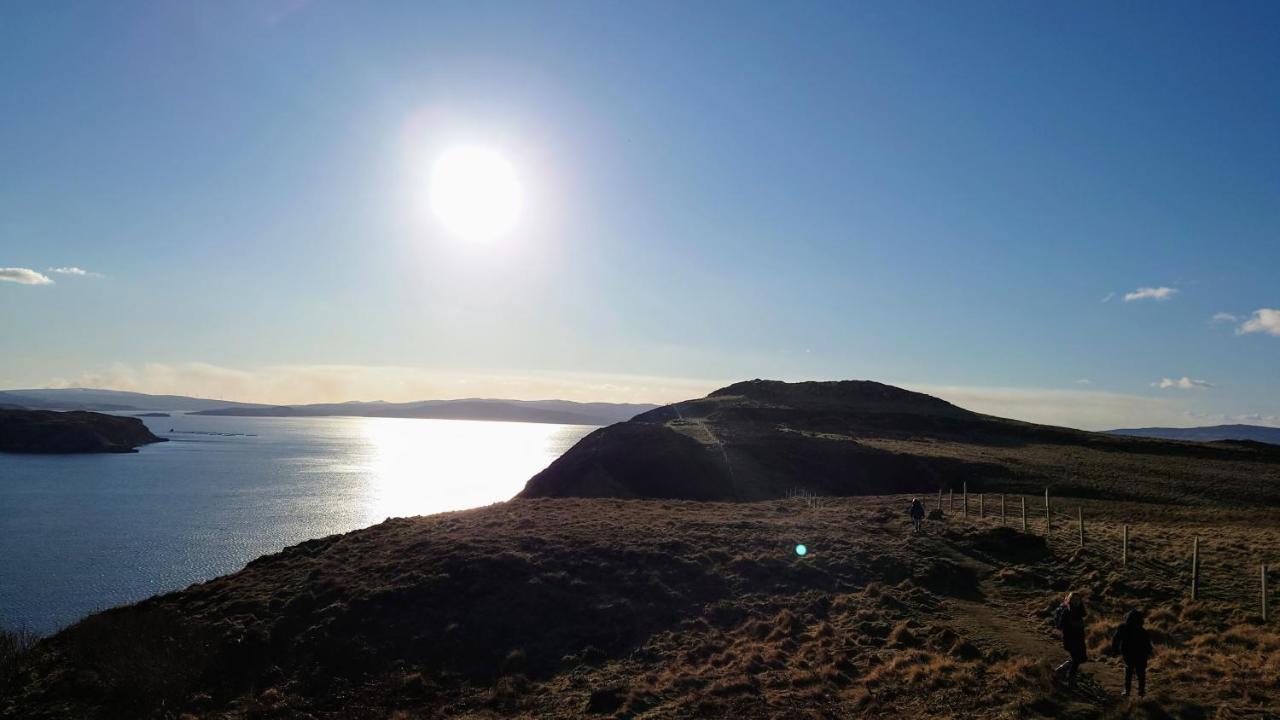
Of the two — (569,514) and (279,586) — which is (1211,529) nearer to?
(569,514)

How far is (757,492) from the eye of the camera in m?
57.0

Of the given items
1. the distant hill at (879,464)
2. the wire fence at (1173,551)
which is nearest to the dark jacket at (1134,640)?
the wire fence at (1173,551)

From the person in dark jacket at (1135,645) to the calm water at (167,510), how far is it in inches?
1823

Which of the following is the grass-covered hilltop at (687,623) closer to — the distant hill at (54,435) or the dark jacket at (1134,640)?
the dark jacket at (1134,640)

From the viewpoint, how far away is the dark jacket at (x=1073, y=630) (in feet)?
48.8

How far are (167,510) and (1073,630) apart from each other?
93.8 metres

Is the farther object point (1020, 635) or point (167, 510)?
point (167, 510)

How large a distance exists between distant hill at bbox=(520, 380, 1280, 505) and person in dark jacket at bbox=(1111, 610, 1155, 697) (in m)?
41.4

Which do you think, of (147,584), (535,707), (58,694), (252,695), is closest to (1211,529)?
(535,707)

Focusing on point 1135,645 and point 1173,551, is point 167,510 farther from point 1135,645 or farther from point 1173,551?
point 1135,645

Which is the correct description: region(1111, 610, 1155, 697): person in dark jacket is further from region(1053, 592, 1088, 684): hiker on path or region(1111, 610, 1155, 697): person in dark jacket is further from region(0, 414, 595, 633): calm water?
region(0, 414, 595, 633): calm water

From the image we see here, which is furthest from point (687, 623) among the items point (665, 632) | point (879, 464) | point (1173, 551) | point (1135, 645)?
point (879, 464)

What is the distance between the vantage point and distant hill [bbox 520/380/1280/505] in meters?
54.0

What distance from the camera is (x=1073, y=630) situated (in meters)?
14.9
